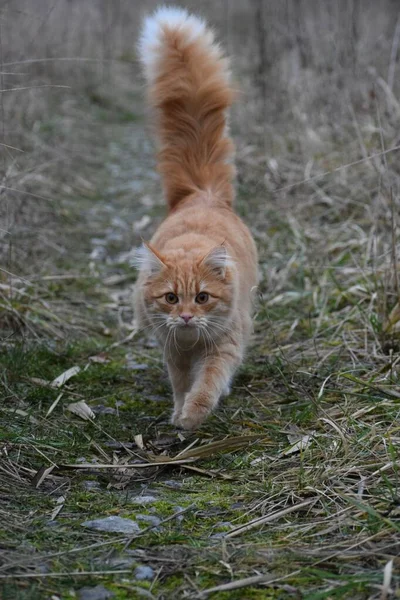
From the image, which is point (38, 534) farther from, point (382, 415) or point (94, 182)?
point (94, 182)

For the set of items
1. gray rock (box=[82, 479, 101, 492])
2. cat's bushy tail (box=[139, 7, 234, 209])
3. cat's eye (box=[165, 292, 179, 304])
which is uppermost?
cat's bushy tail (box=[139, 7, 234, 209])

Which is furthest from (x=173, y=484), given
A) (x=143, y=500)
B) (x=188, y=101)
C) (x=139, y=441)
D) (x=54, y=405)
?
(x=188, y=101)

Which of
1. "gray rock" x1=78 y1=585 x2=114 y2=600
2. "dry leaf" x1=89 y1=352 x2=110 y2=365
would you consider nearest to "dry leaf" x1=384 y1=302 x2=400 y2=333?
"dry leaf" x1=89 y1=352 x2=110 y2=365

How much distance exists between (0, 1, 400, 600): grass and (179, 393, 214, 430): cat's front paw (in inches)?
3.7

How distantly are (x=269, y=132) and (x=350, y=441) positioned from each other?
228 inches

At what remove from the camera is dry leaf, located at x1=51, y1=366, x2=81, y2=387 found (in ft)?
13.8

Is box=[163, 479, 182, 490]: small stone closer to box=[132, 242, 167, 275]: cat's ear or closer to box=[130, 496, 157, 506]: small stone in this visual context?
box=[130, 496, 157, 506]: small stone

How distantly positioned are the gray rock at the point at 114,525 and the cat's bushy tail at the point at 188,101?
2568 millimetres

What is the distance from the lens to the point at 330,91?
8.01m

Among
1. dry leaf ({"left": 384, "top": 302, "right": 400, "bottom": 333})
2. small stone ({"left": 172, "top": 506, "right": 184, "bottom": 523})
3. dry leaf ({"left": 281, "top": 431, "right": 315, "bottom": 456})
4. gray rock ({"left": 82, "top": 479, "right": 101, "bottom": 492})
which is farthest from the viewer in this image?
dry leaf ({"left": 384, "top": 302, "right": 400, "bottom": 333})

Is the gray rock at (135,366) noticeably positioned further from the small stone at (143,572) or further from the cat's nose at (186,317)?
the small stone at (143,572)

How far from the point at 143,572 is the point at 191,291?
5.94 ft

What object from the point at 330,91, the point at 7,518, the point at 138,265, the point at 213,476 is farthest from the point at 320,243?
the point at 7,518

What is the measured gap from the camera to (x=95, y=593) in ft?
7.86
